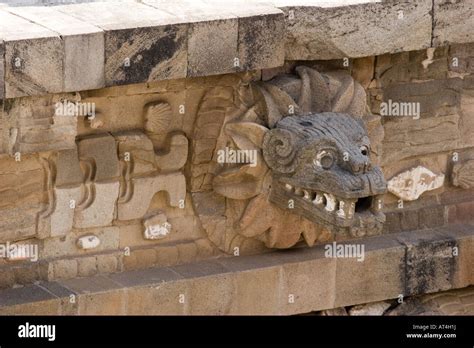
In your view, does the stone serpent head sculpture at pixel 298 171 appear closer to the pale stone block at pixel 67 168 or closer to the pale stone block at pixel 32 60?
the pale stone block at pixel 67 168

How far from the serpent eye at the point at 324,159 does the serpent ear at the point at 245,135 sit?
380 millimetres

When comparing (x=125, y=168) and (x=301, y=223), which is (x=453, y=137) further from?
(x=125, y=168)

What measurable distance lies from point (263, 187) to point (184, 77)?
1.01 m

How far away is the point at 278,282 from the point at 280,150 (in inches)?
40.4

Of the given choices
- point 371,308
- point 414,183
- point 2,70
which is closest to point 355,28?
point 414,183

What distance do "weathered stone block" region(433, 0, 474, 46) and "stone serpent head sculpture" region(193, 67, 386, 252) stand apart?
2.26 feet

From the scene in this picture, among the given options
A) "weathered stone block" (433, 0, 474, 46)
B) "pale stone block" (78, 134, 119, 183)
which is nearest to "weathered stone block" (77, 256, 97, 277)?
"pale stone block" (78, 134, 119, 183)

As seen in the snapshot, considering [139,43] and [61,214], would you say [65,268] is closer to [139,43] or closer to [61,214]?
[61,214]

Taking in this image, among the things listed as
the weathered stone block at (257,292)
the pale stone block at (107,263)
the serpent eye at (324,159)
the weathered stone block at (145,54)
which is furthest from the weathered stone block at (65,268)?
the serpent eye at (324,159)

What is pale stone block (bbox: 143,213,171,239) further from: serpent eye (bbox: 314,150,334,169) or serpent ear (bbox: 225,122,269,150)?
serpent eye (bbox: 314,150,334,169)

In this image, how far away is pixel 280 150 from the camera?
1066 cm

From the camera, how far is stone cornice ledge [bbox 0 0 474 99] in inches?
384

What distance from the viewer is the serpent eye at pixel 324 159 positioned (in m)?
10.5
